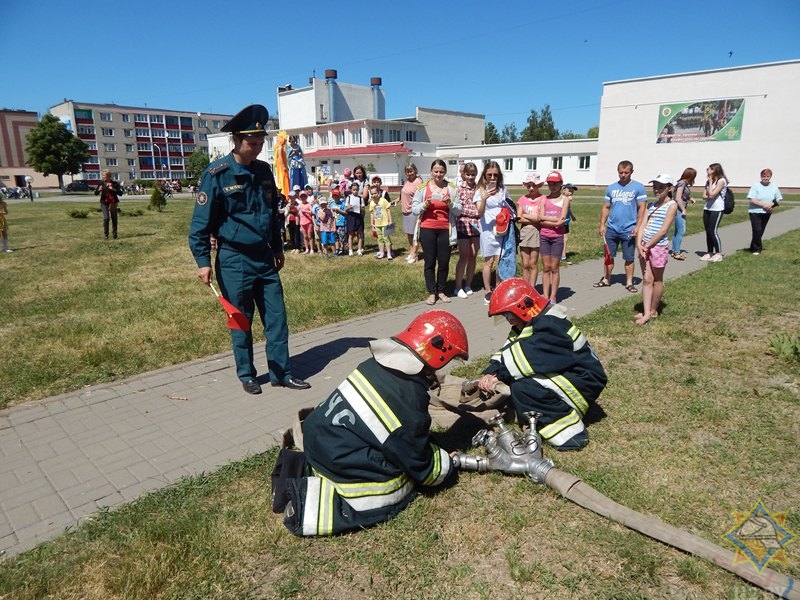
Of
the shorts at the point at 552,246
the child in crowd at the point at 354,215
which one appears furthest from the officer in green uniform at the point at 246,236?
the child in crowd at the point at 354,215

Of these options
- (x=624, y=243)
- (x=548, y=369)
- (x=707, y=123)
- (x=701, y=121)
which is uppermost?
(x=701, y=121)

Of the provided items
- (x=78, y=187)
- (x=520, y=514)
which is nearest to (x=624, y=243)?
(x=520, y=514)

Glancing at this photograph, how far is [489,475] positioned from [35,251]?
1610 cm

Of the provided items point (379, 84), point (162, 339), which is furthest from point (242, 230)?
point (379, 84)

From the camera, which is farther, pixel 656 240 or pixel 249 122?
pixel 656 240

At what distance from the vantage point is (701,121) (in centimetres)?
4400

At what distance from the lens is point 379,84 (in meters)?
75.9

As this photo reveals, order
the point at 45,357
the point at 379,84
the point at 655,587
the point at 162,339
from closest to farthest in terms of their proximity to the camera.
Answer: the point at 655,587
the point at 45,357
the point at 162,339
the point at 379,84

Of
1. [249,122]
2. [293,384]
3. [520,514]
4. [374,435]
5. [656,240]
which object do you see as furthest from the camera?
[656,240]

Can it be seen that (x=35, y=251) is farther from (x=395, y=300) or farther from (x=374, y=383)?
(x=374, y=383)

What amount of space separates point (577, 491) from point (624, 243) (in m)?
6.78

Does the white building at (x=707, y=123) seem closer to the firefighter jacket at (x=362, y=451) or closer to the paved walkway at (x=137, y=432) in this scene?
the paved walkway at (x=137, y=432)

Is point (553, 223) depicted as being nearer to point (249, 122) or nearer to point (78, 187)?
point (249, 122)

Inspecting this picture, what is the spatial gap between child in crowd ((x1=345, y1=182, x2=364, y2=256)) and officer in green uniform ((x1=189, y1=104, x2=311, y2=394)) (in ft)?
26.9
